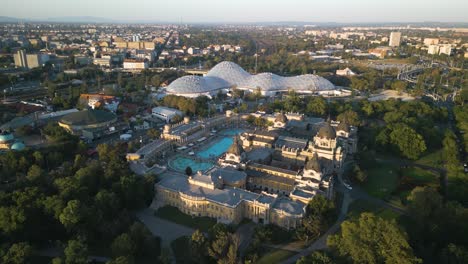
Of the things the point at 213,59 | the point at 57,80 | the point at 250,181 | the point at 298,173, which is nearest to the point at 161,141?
the point at 250,181

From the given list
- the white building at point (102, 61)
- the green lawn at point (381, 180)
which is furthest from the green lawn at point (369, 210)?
the white building at point (102, 61)

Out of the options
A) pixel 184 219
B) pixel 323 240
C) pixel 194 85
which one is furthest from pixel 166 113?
pixel 323 240

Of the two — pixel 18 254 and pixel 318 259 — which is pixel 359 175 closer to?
pixel 318 259

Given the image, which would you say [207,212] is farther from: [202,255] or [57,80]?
[57,80]

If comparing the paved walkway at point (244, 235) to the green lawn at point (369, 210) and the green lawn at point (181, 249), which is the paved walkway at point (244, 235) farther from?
the green lawn at point (369, 210)

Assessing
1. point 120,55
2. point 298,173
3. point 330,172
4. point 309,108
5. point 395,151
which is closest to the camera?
point 298,173
